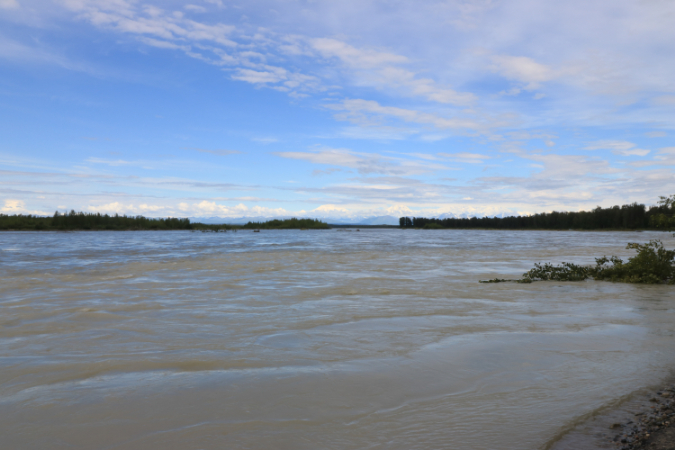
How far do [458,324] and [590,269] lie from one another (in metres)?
8.79

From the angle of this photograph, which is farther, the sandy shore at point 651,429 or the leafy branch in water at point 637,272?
the leafy branch in water at point 637,272

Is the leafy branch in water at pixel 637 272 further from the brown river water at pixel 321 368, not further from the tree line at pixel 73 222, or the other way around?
the tree line at pixel 73 222

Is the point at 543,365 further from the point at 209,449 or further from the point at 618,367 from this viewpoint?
the point at 209,449

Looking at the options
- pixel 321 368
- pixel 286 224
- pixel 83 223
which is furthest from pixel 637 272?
pixel 286 224

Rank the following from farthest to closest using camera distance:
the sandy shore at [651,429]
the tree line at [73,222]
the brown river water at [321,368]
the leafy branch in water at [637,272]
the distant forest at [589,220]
Result: the distant forest at [589,220], the tree line at [73,222], the leafy branch in water at [637,272], the brown river water at [321,368], the sandy shore at [651,429]

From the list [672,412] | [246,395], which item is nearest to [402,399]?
[246,395]

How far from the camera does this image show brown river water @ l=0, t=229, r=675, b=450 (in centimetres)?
294

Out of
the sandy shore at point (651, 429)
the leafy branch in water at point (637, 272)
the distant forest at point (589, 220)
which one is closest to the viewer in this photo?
the sandy shore at point (651, 429)

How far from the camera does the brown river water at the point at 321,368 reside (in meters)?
2.94

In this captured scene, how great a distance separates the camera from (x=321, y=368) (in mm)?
4312

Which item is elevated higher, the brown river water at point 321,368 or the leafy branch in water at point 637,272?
the leafy branch in water at point 637,272

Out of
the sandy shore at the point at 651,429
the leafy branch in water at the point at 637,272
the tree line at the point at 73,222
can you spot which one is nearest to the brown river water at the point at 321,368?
the sandy shore at the point at 651,429

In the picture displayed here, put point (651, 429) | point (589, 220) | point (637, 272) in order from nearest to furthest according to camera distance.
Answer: point (651, 429) → point (637, 272) → point (589, 220)

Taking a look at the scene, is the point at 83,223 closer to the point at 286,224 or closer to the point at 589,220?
the point at 286,224
